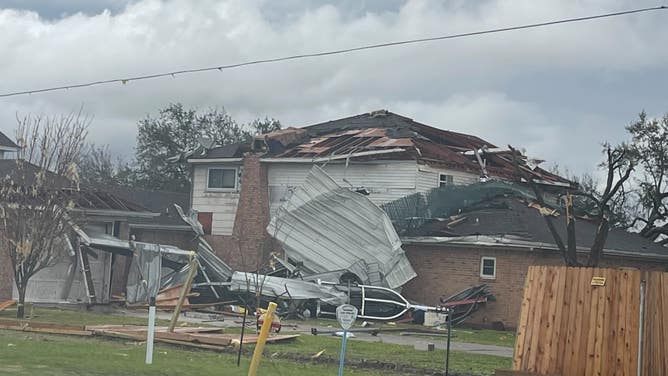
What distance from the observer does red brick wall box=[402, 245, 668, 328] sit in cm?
3403

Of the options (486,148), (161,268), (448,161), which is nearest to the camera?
(161,268)

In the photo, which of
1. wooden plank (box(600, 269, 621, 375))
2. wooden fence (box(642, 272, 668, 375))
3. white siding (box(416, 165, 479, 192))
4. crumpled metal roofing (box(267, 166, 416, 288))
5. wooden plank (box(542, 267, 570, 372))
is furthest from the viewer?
white siding (box(416, 165, 479, 192))

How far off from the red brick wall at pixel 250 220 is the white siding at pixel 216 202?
569 millimetres

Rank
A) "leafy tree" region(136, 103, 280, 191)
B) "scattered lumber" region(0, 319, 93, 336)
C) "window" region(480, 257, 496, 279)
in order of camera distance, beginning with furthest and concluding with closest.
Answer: "leafy tree" region(136, 103, 280, 191), "window" region(480, 257, 496, 279), "scattered lumber" region(0, 319, 93, 336)

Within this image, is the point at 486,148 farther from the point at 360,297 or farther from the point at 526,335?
the point at 526,335

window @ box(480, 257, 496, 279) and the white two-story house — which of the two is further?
the white two-story house

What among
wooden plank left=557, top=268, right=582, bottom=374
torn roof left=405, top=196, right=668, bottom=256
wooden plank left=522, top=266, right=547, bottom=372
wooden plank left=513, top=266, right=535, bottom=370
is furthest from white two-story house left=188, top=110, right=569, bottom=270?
wooden plank left=557, top=268, right=582, bottom=374

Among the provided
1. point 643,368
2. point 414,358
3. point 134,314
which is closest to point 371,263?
point 134,314

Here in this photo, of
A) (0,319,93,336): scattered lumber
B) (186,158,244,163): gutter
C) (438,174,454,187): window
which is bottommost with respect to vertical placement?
(0,319,93,336): scattered lumber

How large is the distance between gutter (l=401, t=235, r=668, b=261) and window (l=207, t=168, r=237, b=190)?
934cm

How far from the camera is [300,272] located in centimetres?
3731

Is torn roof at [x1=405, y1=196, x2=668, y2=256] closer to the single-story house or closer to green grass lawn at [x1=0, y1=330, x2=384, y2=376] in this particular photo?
the single-story house

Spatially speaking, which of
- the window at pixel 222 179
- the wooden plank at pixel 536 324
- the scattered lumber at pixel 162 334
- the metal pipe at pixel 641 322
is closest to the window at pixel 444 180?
the window at pixel 222 179

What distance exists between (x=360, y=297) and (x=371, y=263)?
8.19ft
